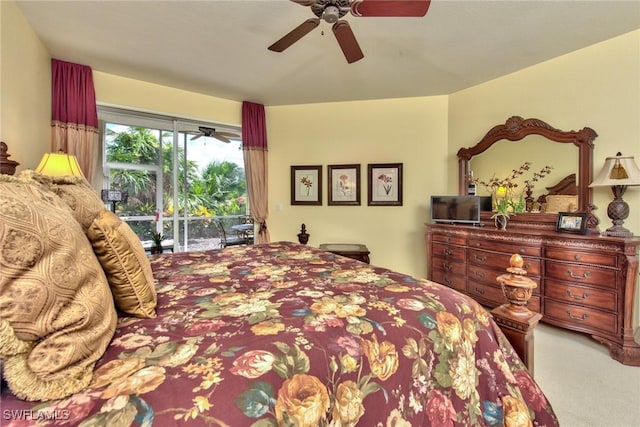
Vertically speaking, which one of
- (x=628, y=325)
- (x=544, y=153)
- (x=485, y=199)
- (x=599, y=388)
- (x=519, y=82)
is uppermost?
(x=519, y=82)

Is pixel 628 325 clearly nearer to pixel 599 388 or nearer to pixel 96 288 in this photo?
pixel 599 388

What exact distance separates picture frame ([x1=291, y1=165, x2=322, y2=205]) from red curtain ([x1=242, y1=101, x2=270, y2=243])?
0.43 metres

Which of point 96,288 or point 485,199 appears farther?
point 485,199

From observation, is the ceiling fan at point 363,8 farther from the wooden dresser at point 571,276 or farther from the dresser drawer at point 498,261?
the dresser drawer at point 498,261

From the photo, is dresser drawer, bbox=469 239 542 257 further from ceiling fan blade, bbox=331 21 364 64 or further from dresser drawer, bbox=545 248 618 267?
ceiling fan blade, bbox=331 21 364 64

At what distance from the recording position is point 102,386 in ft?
2.02

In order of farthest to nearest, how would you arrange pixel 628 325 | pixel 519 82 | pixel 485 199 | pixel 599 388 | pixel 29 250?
1. pixel 485 199
2. pixel 519 82
3. pixel 628 325
4. pixel 599 388
5. pixel 29 250

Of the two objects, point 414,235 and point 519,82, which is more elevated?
point 519,82

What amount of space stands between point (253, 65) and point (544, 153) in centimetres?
321

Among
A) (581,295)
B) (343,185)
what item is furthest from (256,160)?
(581,295)

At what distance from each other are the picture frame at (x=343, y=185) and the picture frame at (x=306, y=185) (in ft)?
0.54

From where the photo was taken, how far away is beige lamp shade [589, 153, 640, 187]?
87.2 inches

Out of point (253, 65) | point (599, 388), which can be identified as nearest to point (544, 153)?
point (599, 388)

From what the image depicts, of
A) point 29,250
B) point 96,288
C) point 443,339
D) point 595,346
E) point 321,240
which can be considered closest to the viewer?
point 29,250
